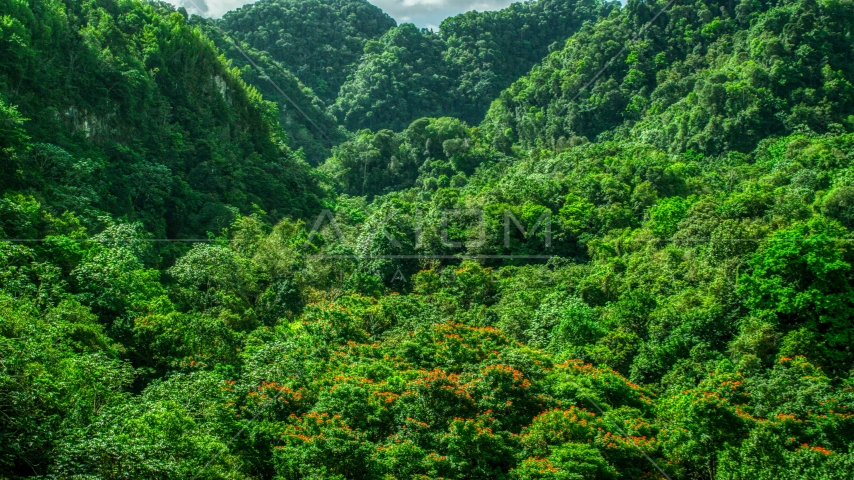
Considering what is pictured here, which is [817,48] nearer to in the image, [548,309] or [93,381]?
[548,309]

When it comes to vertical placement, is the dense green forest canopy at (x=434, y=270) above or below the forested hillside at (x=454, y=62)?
below

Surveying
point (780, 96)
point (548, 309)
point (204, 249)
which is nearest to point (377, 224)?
point (204, 249)

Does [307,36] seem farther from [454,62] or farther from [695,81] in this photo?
[695,81]

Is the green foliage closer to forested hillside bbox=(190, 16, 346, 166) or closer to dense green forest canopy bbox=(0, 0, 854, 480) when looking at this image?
dense green forest canopy bbox=(0, 0, 854, 480)

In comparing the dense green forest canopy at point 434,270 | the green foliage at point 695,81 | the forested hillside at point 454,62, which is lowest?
the dense green forest canopy at point 434,270

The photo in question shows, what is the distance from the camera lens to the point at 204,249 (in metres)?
28.2

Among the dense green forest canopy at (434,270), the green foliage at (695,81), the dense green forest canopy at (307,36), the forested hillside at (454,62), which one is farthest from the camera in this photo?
the dense green forest canopy at (307,36)

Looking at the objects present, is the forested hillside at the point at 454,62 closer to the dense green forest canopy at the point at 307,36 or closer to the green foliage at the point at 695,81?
the dense green forest canopy at the point at 307,36

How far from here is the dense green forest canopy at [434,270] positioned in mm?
15320

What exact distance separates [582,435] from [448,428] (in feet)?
9.82

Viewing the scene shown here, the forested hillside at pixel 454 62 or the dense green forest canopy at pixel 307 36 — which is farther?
the dense green forest canopy at pixel 307 36

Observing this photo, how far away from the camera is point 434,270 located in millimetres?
32688

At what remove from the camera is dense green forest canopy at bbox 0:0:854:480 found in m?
15.3

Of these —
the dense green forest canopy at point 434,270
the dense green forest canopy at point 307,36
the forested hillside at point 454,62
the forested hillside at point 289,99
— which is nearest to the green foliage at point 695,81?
the dense green forest canopy at point 434,270
